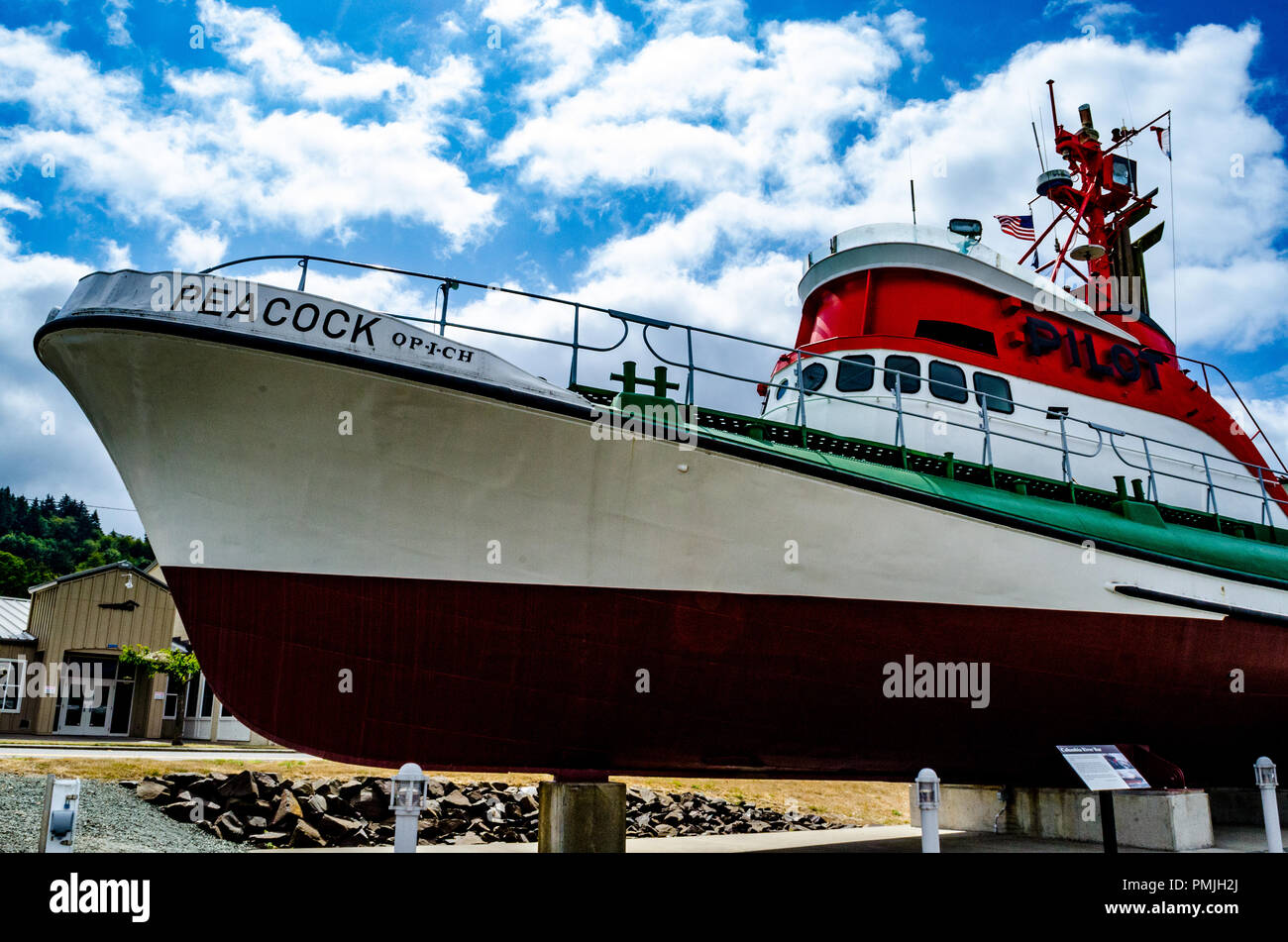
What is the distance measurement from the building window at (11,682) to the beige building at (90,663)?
0.02 meters

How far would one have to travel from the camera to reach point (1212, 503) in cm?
994

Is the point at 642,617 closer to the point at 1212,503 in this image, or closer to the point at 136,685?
the point at 1212,503

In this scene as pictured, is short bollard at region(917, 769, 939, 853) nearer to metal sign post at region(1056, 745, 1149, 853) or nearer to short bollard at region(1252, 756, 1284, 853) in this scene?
metal sign post at region(1056, 745, 1149, 853)

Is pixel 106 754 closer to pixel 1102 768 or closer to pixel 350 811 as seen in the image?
pixel 350 811

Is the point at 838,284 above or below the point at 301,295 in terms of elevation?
above

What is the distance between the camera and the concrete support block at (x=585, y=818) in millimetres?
6125

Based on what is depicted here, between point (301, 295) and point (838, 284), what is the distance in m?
6.21

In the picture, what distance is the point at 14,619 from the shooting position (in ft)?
82.4

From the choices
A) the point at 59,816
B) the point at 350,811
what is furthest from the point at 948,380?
the point at 350,811

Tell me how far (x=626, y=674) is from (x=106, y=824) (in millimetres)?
5584
